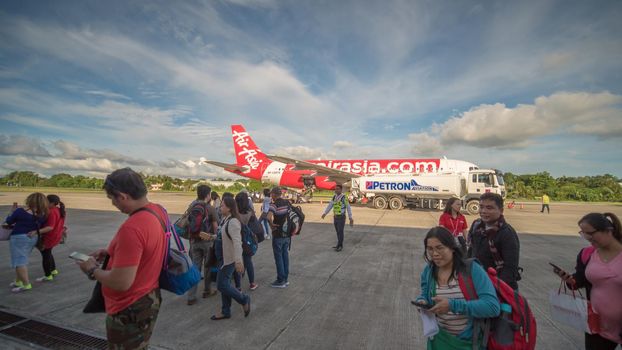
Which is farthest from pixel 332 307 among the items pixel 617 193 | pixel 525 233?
pixel 617 193

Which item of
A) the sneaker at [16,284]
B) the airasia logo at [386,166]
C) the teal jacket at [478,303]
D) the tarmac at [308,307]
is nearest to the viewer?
the teal jacket at [478,303]

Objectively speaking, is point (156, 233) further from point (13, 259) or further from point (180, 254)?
point (13, 259)

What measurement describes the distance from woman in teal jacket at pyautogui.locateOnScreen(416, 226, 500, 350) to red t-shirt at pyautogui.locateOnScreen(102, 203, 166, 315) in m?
1.79

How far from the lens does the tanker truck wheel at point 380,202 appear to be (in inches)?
752

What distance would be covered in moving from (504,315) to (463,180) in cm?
1739

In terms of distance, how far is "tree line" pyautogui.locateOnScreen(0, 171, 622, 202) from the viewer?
44.6 metres

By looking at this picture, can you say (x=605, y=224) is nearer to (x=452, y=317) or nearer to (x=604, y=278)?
(x=604, y=278)

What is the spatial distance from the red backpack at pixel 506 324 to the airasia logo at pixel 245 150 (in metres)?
27.3

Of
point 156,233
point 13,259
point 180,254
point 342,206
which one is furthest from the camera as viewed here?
point 342,206

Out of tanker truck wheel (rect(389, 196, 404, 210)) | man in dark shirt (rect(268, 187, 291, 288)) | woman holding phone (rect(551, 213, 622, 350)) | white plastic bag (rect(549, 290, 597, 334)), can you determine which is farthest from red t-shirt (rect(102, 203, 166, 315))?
tanker truck wheel (rect(389, 196, 404, 210))

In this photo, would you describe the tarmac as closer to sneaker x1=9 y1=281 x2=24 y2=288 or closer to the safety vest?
sneaker x1=9 y1=281 x2=24 y2=288

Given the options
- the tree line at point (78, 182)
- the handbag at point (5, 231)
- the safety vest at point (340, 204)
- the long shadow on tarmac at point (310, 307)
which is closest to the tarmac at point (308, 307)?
the long shadow on tarmac at point (310, 307)

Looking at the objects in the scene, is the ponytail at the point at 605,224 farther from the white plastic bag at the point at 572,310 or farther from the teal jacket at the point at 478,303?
the teal jacket at the point at 478,303

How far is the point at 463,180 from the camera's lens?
669 inches
